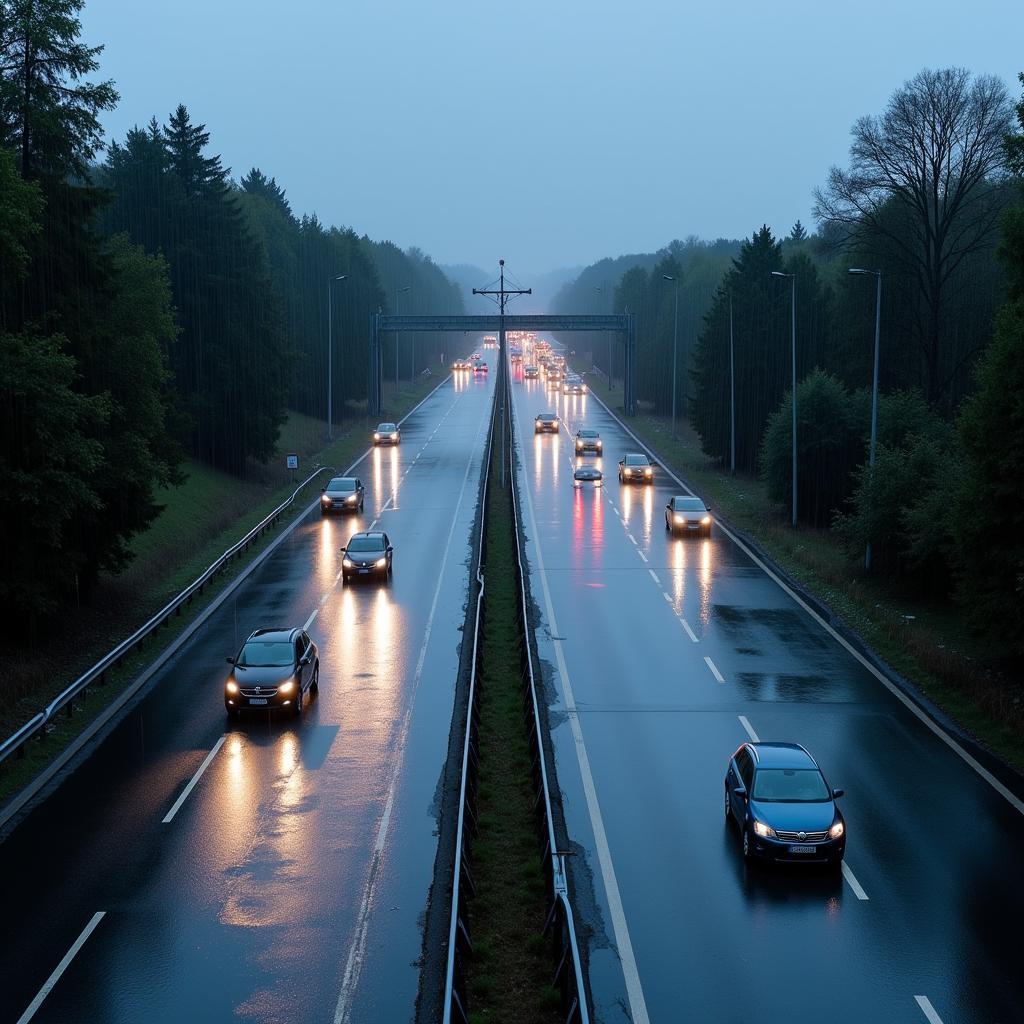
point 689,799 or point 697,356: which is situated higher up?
point 697,356

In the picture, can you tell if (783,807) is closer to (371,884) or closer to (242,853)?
(371,884)

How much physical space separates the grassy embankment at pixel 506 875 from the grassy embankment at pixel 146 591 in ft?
25.4

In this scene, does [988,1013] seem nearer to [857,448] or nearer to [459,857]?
[459,857]

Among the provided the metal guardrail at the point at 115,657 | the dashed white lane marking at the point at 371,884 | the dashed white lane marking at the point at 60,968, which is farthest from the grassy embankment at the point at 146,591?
the dashed white lane marking at the point at 371,884

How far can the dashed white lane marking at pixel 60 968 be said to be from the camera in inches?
484

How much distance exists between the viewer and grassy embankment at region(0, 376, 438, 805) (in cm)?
2375

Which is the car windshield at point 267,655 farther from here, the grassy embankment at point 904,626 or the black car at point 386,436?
the black car at point 386,436

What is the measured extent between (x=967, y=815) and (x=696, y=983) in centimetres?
Result: 724

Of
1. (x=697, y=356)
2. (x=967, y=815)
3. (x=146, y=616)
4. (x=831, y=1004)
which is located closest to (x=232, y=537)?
(x=146, y=616)

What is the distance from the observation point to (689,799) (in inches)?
738

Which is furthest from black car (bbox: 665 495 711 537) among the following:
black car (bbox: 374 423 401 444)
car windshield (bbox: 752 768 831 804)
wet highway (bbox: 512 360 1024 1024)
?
black car (bbox: 374 423 401 444)

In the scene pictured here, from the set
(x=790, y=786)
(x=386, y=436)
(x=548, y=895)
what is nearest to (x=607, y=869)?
(x=548, y=895)

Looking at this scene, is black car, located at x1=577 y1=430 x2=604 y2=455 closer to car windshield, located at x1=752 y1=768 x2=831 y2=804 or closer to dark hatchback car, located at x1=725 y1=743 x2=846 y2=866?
dark hatchback car, located at x1=725 y1=743 x2=846 y2=866

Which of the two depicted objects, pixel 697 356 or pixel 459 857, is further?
pixel 697 356
